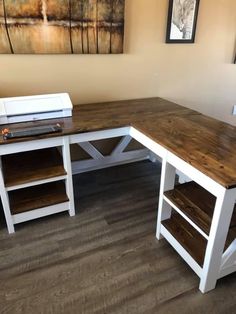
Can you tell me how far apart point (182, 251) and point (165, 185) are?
429 mm

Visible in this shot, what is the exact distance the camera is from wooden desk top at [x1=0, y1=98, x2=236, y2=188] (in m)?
1.37

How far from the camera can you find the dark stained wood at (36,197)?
195 centimetres

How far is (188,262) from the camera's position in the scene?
1.61 metres

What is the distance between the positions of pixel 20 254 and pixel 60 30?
5.76 ft

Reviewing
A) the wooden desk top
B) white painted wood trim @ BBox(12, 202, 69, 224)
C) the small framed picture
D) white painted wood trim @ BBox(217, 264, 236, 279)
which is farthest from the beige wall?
white painted wood trim @ BBox(217, 264, 236, 279)

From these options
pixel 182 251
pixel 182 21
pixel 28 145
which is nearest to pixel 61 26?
pixel 28 145

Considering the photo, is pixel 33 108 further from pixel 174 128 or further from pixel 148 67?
pixel 148 67

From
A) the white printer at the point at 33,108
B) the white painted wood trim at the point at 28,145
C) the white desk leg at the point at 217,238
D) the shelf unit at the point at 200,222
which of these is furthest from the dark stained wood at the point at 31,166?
the white desk leg at the point at 217,238

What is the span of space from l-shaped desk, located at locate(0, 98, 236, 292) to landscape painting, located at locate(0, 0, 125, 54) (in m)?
0.54

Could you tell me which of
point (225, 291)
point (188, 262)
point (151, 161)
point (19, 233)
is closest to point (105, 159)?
point (151, 161)

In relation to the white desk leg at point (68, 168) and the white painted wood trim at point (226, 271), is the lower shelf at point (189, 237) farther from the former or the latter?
the white desk leg at point (68, 168)

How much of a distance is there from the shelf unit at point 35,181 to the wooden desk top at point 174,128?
0.80ft

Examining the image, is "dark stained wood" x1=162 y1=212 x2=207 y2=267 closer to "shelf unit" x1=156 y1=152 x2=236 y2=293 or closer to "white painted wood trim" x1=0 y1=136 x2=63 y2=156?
"shelf unit" x1=156 y1=152 x2=236 y2=293

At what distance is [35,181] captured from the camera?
185cm
